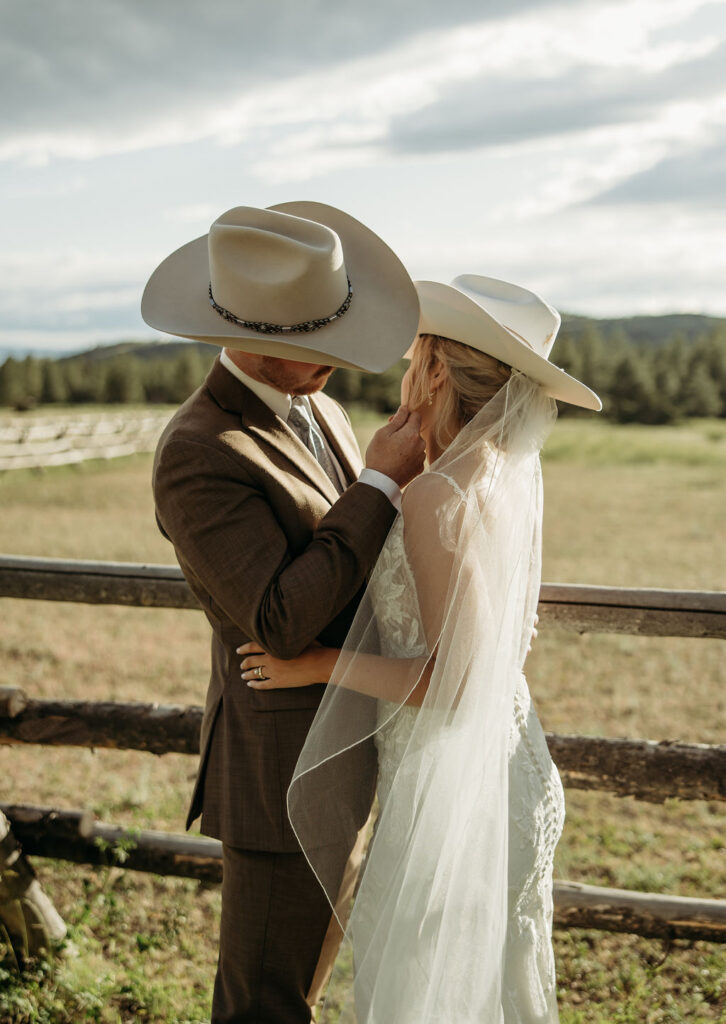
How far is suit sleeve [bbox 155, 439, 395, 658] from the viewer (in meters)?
2.19

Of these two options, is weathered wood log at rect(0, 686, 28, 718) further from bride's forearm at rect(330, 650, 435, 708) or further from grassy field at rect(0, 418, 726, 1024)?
bride's forearm at rect(330, 650, 435, 708)

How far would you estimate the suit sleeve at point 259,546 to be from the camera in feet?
7.20

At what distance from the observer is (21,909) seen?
11.5 feet

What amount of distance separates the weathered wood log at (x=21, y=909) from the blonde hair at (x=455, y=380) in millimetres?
2500

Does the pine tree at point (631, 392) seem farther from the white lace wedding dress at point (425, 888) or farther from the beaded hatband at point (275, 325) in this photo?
the beaded hatband at point (275, 325)

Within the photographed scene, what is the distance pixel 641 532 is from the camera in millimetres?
17375

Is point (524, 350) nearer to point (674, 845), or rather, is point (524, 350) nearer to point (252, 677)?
point (252, 677)

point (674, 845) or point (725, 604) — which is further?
point (674, 845)

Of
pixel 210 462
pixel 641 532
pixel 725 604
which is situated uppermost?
pixel 210 462

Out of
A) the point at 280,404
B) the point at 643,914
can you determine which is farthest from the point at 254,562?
the point at 643,914

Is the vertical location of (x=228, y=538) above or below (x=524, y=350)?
below

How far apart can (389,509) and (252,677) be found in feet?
2.05

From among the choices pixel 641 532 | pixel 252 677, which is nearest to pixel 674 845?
pixel 252 677

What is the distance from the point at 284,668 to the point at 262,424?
0.69 metres
